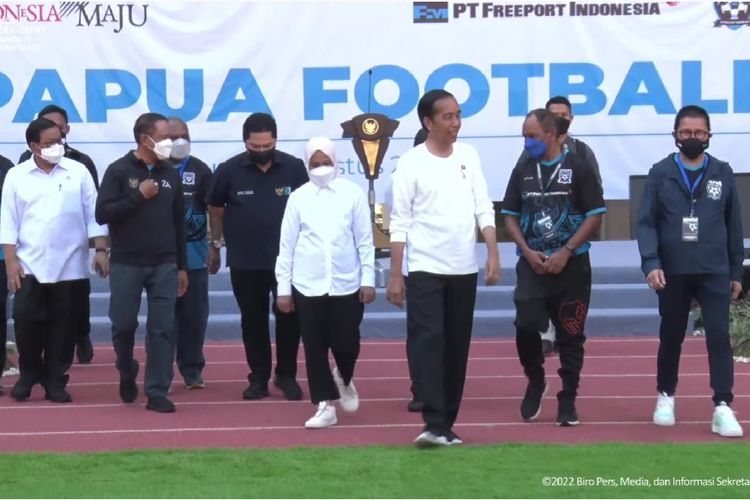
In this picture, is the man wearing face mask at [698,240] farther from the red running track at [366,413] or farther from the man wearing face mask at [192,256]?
the man wearing face mask at [192,256]

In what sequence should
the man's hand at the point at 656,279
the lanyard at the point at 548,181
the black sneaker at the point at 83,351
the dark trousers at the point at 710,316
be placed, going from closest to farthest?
the man's hand at the point at 656,279
the dark trousers at the point at 710,316
the lanyard at the point at 548,181
the black sneaker at the point at 83,351

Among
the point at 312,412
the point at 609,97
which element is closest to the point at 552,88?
the point at 609,97

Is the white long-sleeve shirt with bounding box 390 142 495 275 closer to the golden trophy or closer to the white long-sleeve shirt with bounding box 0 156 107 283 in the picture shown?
the white long-sleeve shirt with bounding box 0 156 107 283

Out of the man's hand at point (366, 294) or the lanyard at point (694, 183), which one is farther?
the man's hand at point (366, 294)

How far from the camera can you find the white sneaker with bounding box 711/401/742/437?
8305 millimetres

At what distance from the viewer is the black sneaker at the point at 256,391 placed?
32.7ft

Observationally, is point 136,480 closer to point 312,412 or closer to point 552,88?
point 312,412

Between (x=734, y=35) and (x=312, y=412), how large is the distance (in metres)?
7.97

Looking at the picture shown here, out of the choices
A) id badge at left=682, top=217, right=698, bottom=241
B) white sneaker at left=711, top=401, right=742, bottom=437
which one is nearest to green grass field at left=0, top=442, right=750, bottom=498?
white sneaker at left=711, top=401, right=742, bottom=437

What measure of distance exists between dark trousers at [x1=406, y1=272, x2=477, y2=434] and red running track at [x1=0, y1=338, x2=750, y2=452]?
1.15 ft

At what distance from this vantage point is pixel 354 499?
6832 millimetres

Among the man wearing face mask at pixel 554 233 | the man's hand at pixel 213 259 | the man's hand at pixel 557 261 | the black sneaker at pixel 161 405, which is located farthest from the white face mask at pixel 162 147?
the man's hand at pixel 557 261

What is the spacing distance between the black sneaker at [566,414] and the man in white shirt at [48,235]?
324 cm

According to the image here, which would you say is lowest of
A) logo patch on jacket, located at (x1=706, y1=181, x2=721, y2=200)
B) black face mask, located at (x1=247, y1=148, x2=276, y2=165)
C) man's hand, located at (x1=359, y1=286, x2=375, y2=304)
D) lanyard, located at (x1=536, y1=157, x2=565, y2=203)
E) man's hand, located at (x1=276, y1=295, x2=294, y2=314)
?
man's hand, located at (x1=276, y1=295, x2=294, y2=314)
